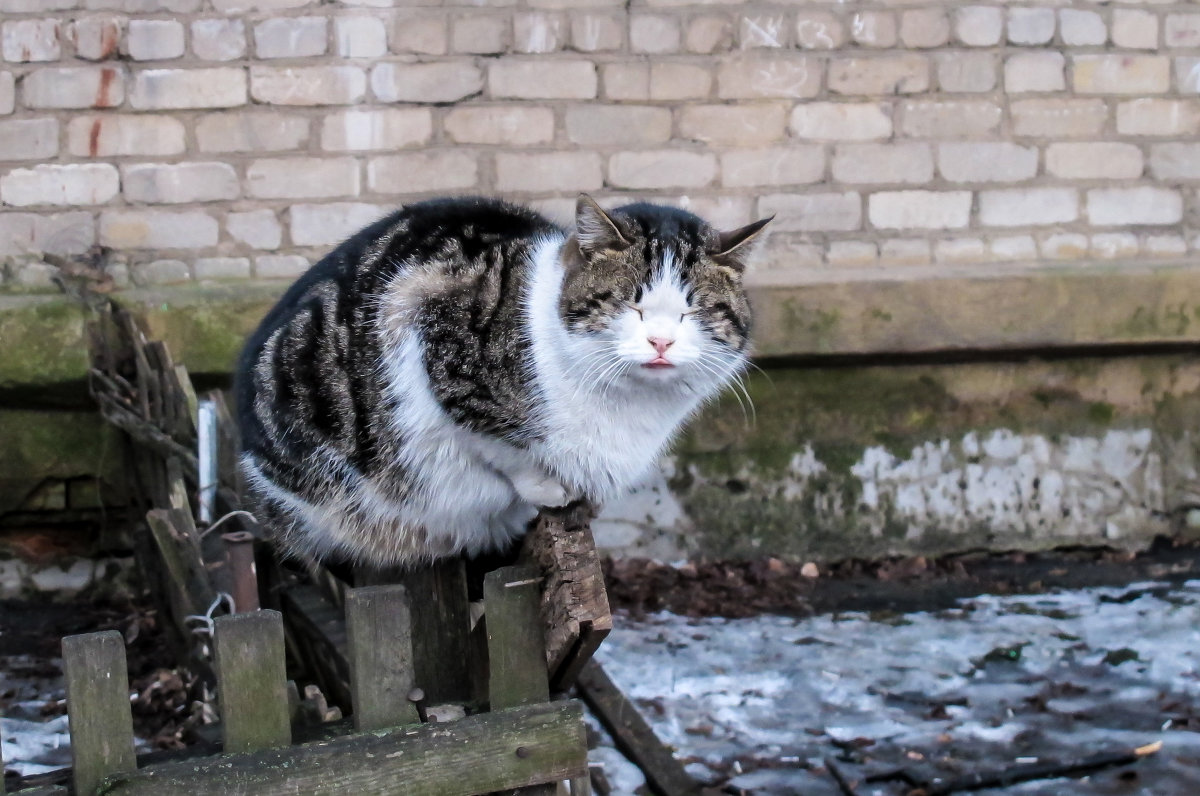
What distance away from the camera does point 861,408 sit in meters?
4.77

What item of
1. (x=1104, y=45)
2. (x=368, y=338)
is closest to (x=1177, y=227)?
(x=1104, y=45)

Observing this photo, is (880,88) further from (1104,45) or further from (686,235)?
(686,235)

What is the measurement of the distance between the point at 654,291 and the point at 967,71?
9.96 ft

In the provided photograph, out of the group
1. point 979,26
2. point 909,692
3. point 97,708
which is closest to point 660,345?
point 97,708

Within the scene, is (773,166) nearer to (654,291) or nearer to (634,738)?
(634,738)

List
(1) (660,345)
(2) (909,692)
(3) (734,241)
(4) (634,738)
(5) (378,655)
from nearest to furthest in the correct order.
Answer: (5) (378,655), (1) (660,345), (3) (734,241), (4) (634,738), (2) (909,692)

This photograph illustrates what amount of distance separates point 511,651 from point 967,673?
2248 millimetres

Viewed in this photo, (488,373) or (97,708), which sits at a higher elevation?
(488,373)

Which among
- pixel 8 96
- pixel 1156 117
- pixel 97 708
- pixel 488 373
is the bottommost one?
pixel 97 708

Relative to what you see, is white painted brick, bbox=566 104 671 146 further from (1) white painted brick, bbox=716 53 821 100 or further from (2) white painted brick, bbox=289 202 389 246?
(2) white painted brick, bbox=289 202 389 246

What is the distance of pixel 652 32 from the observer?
14.9ft

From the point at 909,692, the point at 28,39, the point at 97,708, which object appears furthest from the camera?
the point at 28,39

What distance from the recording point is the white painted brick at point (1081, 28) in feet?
15.5

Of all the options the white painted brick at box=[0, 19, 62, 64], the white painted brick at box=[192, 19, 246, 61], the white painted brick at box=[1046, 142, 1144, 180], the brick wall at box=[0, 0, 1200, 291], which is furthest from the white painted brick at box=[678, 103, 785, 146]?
the white painted brick at box=[0, 19, 62, 64]
